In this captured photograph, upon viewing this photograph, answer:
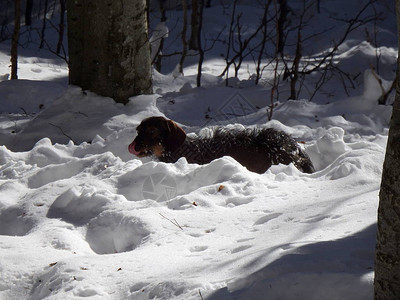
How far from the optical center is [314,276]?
2076mm

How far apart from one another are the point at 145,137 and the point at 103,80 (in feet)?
4.65

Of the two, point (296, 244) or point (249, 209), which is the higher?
point (296, 244)

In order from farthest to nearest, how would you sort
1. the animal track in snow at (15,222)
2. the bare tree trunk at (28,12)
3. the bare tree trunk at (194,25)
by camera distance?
1. the bare tree trunk at (28,12)
2. the bare tree trunk at (194,25)
3. the animal track in snow at (15,222)

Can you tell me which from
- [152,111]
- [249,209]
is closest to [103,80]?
[152,111]

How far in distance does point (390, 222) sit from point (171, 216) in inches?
68.0

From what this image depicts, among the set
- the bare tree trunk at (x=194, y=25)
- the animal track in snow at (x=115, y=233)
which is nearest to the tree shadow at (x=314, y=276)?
the animal track in snow at (x=115, y=233)

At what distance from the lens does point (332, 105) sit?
6.98 meters

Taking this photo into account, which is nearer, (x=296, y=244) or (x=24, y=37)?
(x=296, y=244)

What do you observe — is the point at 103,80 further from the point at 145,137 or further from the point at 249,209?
the point at 249,209

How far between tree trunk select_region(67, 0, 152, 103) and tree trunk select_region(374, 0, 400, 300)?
4.35 m

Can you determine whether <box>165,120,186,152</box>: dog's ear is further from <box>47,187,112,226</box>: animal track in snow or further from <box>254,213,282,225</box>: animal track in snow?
<box>254,213,282,225</box>: animal track in snow

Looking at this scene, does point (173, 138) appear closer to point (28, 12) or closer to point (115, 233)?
point (115, 233)

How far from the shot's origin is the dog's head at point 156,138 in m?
4.75

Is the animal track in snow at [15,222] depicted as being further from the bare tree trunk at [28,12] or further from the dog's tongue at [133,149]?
the bare tree trunk at [28,12]
